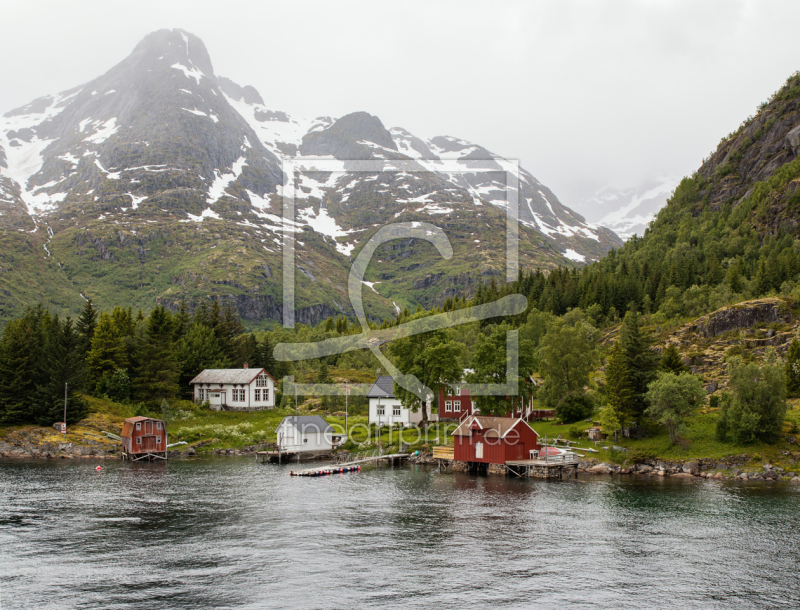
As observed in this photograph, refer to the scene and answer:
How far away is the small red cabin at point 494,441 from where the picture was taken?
2837 inches

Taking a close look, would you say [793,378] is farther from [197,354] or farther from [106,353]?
[106,353]

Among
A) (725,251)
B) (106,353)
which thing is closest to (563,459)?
(106,353)

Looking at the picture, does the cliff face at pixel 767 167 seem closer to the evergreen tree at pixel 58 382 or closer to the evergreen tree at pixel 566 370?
the evergreen tree at pixel 566 370

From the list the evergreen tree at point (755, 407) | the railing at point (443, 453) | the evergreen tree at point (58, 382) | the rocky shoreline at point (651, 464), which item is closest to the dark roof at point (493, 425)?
the railing at point (443, 453)

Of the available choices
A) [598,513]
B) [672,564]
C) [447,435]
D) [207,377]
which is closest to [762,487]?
[598,513]

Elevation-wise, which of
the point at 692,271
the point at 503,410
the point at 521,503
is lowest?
the point at 521,503

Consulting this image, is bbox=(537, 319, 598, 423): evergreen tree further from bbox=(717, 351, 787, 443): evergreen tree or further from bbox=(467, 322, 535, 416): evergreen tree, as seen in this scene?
bbox=(717, 351, 787, 443): evergreen tree

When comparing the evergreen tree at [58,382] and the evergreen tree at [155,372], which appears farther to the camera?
the evergreen tree at [155,372]

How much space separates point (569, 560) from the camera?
122ft

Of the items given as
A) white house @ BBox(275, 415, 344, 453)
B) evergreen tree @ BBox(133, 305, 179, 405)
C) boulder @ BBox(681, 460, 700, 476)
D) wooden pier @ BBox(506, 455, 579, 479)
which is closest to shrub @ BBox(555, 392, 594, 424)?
wooden pier @ BBox(506, 455, 579, 479)

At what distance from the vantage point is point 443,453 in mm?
76750

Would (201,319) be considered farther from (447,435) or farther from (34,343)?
(447,435)

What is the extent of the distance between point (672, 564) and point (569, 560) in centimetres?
581

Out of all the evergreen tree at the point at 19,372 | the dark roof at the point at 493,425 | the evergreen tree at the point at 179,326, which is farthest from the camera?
the evergreen tree at the point at 179,326
